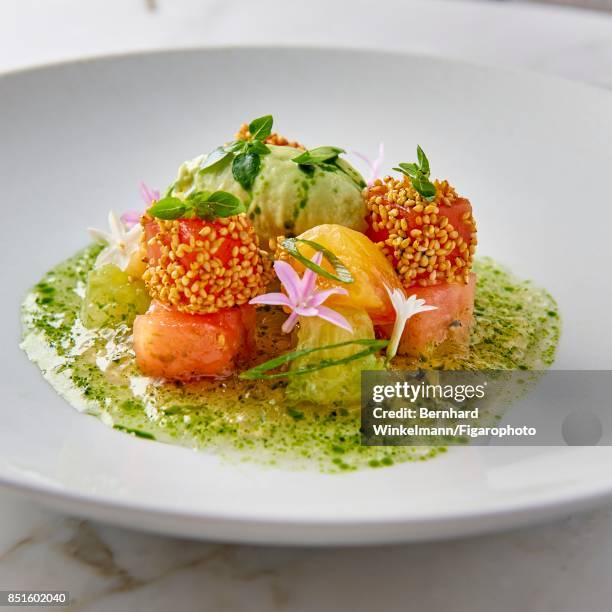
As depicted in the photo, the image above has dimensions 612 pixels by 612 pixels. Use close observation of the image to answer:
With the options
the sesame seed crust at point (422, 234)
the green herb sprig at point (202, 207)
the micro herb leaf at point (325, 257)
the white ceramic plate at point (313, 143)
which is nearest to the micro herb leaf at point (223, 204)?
the green herb sprig at point (202, 207)

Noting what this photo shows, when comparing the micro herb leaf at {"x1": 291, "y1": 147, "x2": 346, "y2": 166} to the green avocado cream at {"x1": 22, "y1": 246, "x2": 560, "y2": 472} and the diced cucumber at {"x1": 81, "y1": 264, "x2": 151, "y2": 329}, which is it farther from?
the diced cucumber at {"x1": 81, "y1": 264, "x2": 151, "y2": 329}

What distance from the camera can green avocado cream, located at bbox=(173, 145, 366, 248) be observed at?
212cm

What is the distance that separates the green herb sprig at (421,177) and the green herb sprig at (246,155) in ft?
1.19

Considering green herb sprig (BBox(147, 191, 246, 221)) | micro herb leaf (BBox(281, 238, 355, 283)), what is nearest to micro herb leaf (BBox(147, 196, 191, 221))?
green herb sprig (BBox(147, 191, 246, 221))

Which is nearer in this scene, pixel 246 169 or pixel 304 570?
pixel 304 570

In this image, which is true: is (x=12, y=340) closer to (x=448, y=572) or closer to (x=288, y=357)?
(x=288, y=357)

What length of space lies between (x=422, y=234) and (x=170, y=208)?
579 mm

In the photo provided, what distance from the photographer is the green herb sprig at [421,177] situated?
6.63 ft

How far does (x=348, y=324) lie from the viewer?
1.86m

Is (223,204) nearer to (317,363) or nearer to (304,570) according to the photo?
(317,363)

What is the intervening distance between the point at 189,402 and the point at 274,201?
0.55 metres

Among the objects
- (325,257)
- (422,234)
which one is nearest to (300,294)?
(325,257)

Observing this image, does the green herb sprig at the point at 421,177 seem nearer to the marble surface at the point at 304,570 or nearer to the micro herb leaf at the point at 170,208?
the micro herb leaf at the point at 170,208

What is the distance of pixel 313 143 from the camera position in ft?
10.1
